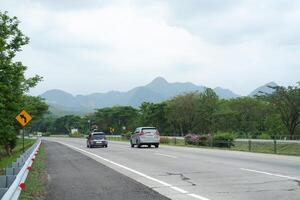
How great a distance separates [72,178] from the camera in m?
16.7

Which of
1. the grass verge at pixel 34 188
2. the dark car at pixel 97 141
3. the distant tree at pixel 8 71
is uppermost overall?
the distant tree at pixel 8 71

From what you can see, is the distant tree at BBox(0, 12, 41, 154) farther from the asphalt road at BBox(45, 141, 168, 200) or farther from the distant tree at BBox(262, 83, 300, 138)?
the distant tree at BBox(262, 83, 300, 138)

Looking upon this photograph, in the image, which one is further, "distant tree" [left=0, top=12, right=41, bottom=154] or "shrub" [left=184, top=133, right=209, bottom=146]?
"shrub" [left=184, top=133, right=209, bottom=146]

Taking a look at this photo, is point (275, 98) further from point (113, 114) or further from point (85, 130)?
point (85, 130)

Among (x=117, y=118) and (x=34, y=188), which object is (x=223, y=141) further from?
(x=117, y=118)

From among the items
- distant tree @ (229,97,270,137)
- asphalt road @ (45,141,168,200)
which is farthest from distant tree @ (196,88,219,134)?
asphalt road @ (45,141,168,200)

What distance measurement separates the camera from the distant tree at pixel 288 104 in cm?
6600

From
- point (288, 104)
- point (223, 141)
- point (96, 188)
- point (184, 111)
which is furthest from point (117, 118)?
point (96, 188)

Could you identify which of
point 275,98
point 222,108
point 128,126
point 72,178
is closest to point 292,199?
point 72,178

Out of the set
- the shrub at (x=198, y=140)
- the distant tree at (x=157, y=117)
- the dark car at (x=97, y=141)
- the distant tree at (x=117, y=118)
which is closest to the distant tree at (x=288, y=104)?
the shrub at (x=198, y=140)

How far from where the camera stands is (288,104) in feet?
221

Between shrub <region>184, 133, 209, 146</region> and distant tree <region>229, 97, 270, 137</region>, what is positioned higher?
distant tree <region>229, 97, 270, 137</region>

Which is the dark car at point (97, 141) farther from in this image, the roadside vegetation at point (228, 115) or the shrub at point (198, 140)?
the roadside vegetation at point (228, 115)

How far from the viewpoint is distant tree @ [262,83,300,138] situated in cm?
6600
